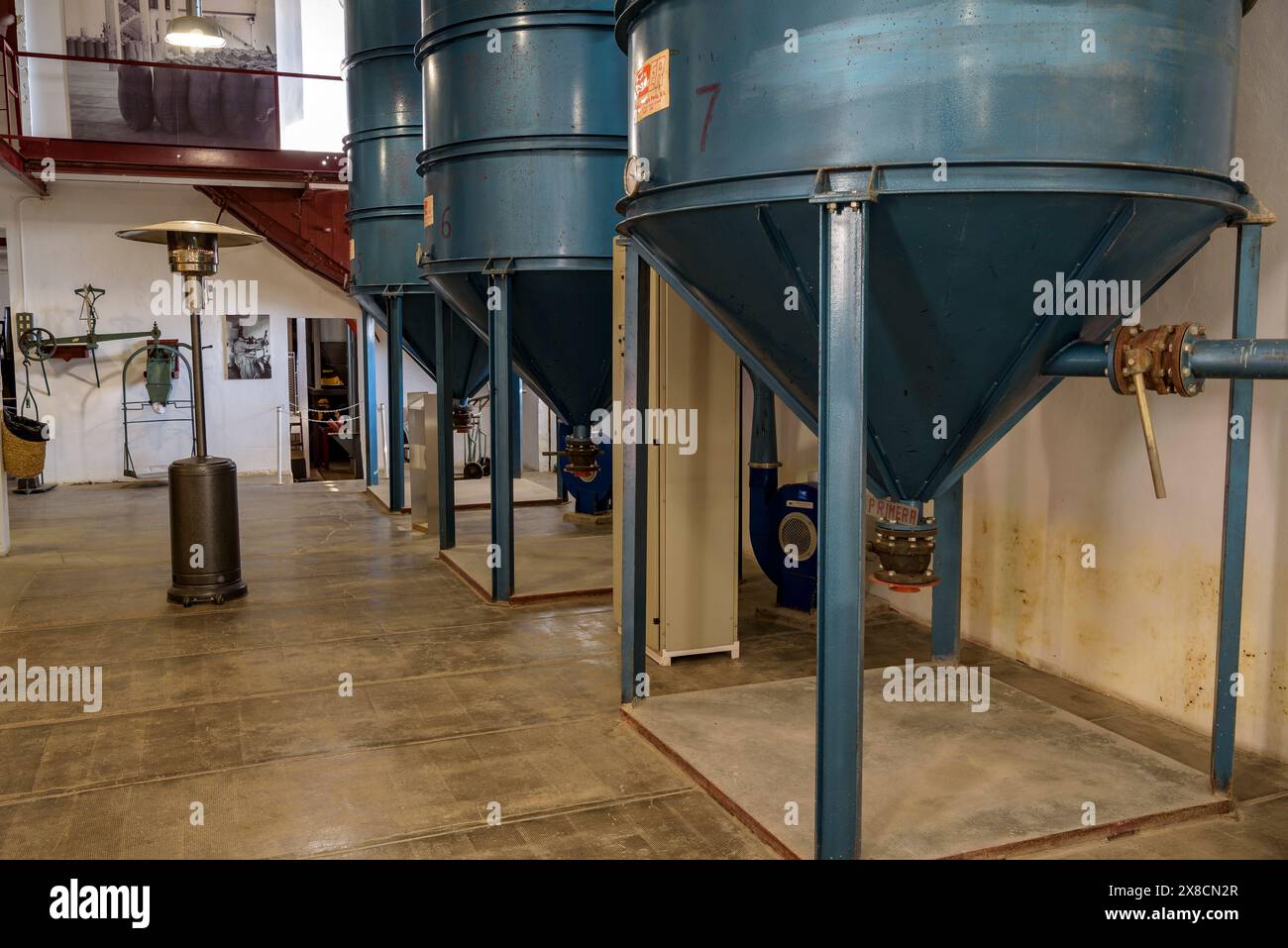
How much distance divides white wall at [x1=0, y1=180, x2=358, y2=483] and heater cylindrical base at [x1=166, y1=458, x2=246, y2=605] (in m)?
6.72

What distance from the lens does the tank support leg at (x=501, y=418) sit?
6484mm

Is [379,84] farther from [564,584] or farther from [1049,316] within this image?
[1049,316]

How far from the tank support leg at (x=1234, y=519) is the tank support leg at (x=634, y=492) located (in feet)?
7.02

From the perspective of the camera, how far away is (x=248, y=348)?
43.4ft

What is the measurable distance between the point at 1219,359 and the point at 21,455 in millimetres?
10379

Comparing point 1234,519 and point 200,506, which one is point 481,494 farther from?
point 1234,519

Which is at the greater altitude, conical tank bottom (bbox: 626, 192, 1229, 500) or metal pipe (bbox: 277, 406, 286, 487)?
conical tank bottom (bbox: 626, 192, 1229, 500)

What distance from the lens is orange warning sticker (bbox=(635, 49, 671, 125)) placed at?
340 centimetres

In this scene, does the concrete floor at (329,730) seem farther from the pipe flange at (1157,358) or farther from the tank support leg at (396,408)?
the tank support leg at (396,408)

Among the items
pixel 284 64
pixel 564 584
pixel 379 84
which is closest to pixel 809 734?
pixel 564 584

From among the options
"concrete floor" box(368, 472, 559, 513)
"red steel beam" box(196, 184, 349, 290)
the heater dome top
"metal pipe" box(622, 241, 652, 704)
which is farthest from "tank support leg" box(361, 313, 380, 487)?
"metal pipe" box(622, 241, 652, 704)

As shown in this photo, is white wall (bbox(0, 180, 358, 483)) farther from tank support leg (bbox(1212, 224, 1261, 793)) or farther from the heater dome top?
tank support leg (bbox(1212, 224, 1261, 793))

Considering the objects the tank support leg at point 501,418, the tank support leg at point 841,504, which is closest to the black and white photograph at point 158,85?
the tank support leg at point 501,418

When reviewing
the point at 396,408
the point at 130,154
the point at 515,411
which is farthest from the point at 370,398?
the point at 515,411
